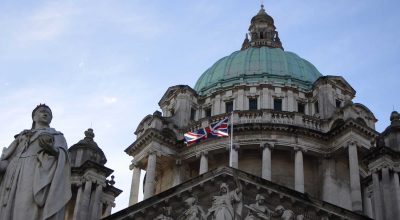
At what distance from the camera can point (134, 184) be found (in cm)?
4134

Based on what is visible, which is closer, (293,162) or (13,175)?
(13,175)

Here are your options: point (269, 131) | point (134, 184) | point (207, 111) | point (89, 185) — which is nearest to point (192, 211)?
point (89, 185)

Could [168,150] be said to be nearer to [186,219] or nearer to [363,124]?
[363,124]

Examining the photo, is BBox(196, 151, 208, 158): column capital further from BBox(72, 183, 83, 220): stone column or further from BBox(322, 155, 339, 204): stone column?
BBox(72, 183, 83, 220): stone column

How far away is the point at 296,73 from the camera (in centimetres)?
4762

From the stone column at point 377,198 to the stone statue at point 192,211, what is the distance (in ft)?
19.5

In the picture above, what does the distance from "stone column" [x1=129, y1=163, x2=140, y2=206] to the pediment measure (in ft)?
49.9

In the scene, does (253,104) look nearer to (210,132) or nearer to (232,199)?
(210,132)

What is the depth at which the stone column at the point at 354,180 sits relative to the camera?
35153mm

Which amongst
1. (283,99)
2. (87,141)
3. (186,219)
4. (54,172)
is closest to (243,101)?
(283,99)

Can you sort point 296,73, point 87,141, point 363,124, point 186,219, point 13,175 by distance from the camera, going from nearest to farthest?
point 13,175 < point 186,219 < point 87,141 < point 363,124 < point 296,73

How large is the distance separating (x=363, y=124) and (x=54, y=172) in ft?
104

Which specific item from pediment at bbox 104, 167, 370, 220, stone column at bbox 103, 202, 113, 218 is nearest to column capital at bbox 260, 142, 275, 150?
stone column at bbox 103, 202, 113, 218

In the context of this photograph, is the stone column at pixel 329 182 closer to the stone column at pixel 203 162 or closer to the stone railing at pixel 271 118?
the stone railing at pixel 271 118
